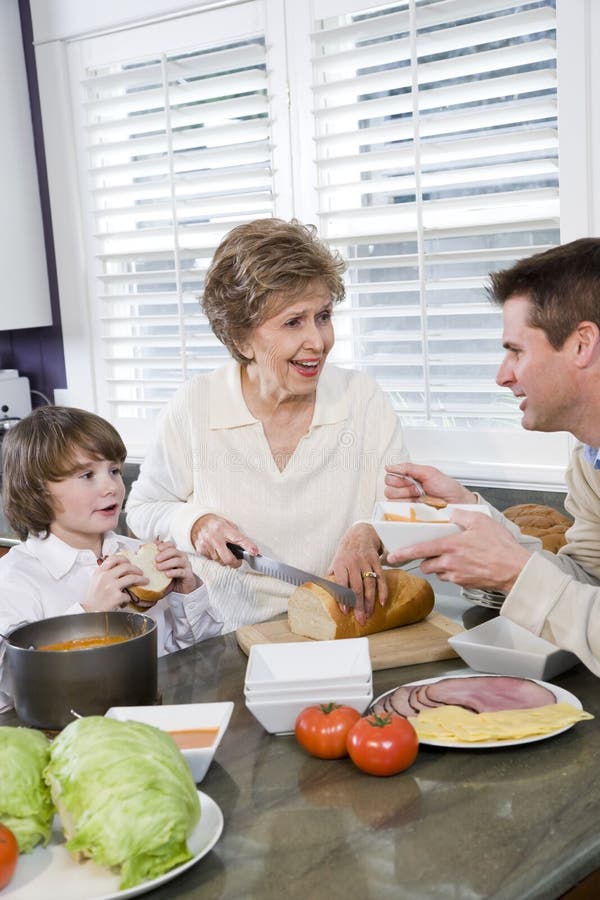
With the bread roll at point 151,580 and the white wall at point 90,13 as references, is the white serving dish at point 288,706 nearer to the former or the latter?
the bread roll at point 151,580

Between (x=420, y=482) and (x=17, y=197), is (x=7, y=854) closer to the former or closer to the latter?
(x=420, y=482)

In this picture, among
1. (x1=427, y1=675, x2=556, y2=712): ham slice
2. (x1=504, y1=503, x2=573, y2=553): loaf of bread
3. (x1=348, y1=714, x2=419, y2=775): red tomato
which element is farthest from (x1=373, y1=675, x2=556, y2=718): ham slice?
(x1=504, y1=503, x2=573, y2=553): loaf of bread

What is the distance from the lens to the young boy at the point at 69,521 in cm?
203

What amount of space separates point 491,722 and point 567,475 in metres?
0.89

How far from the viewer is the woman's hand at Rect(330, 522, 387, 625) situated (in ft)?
6.49

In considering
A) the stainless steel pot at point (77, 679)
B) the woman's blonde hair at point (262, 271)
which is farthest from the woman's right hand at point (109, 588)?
the woman's blonde hair at point (262, 271)

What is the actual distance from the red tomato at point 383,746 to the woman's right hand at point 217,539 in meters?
0.80

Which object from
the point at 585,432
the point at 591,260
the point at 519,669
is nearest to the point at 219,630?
the point at 519,669

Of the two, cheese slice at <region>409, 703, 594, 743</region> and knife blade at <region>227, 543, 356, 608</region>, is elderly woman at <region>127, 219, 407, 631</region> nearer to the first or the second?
knife blade at <region>227, 543, 356, 608</region>

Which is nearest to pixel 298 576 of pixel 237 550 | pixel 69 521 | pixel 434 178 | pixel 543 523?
pixel 237 550

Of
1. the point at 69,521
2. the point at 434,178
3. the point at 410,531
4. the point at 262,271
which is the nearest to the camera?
the point at 410,531

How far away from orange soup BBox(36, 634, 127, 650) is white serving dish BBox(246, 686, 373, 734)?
0.24 m

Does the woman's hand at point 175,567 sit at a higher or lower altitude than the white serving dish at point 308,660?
higher

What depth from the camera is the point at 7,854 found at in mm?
1091
